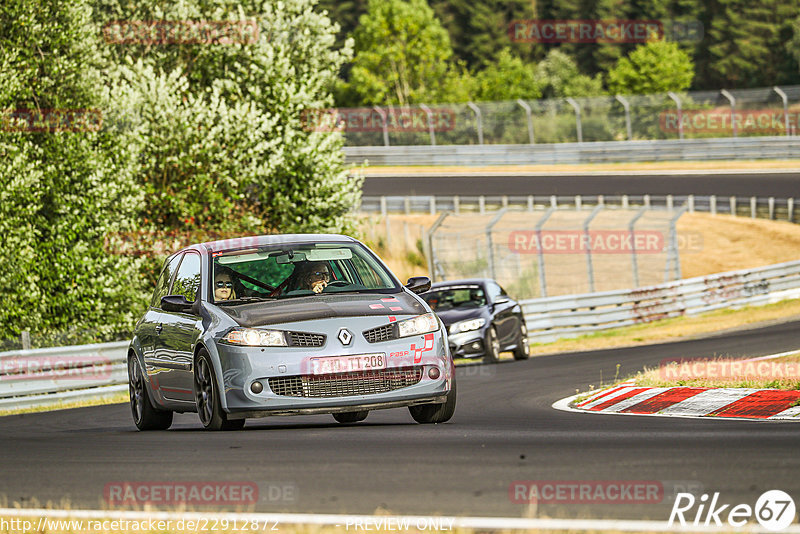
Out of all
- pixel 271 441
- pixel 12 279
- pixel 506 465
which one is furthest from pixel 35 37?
pixel 506 465

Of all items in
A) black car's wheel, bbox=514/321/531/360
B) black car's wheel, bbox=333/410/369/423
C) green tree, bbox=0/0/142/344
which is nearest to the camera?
black car's wheel, bbox=333/410/369/423

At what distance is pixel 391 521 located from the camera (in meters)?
5.39

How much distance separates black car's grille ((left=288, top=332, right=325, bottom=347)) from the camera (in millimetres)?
9034

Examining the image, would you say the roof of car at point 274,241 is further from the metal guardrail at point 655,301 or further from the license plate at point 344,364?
the metal guardrail at point 655,301

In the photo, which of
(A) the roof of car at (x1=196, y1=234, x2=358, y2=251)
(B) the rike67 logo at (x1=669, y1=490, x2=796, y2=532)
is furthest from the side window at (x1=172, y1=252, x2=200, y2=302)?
(B) the rike67 logo at (x1=669, y1=490, x2=796, y2=532)

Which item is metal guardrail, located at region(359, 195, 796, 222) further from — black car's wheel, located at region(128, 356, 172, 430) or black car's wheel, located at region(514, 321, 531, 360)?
black car's wheel, located at region(128, 356, 172, 430)

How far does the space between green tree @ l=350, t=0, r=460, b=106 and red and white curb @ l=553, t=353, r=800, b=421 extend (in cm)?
7124

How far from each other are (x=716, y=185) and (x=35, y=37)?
95.7ft

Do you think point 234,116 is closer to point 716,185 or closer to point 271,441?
point 271,441

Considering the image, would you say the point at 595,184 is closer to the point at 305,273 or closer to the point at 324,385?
the point at 305,273

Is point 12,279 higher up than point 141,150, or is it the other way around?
point 141,150

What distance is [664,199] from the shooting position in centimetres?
4372

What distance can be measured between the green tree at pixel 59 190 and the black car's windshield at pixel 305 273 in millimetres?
14259

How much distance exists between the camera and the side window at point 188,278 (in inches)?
407
